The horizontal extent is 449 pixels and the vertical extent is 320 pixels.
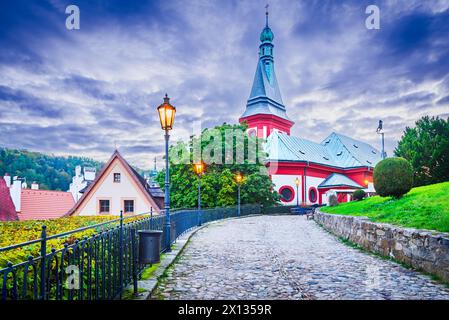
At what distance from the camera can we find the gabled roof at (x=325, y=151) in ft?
124

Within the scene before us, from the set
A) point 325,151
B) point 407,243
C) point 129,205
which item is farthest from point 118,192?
point 325,151

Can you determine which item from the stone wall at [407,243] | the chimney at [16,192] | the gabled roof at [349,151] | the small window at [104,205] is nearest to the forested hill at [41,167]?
the chimney at [16,192]

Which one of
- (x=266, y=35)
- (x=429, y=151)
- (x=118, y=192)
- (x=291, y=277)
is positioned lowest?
(x=291, y=277)

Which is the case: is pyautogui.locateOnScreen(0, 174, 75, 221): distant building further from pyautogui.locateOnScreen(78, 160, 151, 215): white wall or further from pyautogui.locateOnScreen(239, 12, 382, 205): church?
pyautogui.locateOnScreen(239, 12, 382, 205): church

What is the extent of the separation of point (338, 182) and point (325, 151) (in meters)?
7.63

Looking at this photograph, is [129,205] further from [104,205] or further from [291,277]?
[291,277]

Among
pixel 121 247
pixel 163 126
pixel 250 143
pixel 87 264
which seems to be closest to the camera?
pixel 87 264

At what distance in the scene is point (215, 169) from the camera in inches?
1086

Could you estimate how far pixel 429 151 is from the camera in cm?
2300

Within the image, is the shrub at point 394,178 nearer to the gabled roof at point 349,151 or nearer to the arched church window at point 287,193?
the arched church window at point 287,193

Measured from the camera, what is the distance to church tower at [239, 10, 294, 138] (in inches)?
1711

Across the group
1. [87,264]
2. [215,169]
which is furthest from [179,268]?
[215,169]
